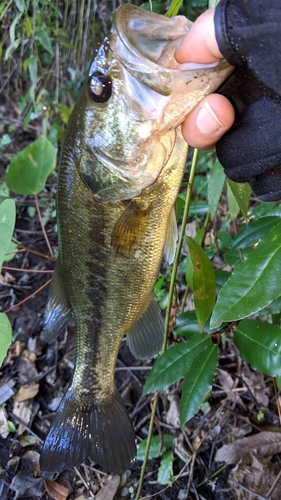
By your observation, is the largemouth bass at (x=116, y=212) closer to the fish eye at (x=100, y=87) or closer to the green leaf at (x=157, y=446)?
the fish eye at (x=100, y=87)

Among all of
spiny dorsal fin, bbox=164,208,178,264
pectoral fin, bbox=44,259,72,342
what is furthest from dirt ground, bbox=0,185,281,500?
spiny dorsal fin, bbox=164,208,178,264

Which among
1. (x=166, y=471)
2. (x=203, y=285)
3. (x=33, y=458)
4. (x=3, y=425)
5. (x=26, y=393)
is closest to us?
(x=203, y=285)

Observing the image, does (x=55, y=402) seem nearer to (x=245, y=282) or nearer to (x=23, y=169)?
(x=23, y=169)

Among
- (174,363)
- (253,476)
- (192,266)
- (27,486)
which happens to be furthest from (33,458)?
(192,266)

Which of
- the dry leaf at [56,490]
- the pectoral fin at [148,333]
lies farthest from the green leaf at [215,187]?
the dry leaf at [56,490]

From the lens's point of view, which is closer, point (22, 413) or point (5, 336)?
point (5, 336)

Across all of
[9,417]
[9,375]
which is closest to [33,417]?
[9,417]

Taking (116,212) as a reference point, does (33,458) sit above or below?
below

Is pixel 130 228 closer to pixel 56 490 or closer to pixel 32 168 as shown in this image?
pixel 32 168
